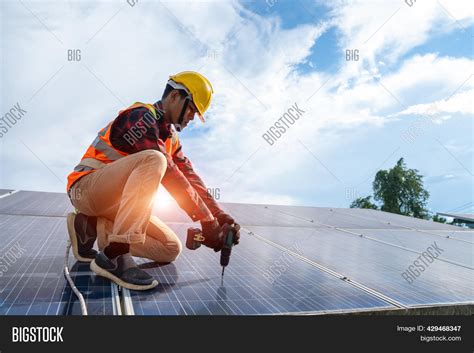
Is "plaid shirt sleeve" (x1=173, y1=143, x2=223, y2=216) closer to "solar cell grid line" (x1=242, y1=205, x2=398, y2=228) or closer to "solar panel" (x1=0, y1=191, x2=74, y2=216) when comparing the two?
"solar panel" (x1=0, y1=191, x2=74, y2=216)

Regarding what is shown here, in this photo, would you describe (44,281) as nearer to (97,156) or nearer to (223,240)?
(97,156)

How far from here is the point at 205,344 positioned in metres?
1.99

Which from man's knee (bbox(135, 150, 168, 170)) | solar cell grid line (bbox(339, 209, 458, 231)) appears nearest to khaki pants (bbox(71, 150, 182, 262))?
man's knee (bbox(135, 150, 168, 170))

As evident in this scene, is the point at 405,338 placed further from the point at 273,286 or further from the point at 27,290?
the point at 27,290

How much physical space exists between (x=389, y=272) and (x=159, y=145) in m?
2.58

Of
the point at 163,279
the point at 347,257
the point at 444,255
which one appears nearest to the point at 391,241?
the point at 444,255

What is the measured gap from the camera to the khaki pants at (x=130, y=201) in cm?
271

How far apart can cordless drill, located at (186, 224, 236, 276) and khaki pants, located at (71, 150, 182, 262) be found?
1.21 ft

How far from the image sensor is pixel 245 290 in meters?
2.69

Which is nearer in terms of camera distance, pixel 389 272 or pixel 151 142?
pixel 151 142

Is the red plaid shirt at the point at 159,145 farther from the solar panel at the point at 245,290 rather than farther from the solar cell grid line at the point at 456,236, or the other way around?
the solar cell grid line at the point at 456,236

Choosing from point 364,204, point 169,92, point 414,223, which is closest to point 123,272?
point 169,92

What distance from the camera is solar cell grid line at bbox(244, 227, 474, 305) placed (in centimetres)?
303

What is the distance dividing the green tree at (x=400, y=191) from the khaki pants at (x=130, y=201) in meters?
32.3
